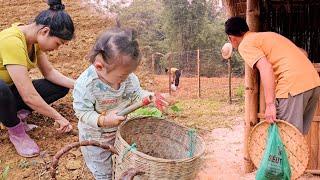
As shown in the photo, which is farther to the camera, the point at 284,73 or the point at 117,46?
the point at 284,73

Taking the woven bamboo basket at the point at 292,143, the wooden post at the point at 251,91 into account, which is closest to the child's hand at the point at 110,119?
the woven bamboo basket at the point at 292,143

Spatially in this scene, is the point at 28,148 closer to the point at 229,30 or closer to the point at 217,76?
the point at 229,30

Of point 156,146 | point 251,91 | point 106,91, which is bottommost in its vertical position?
point 251,91

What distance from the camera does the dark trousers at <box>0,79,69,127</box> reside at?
3.68m

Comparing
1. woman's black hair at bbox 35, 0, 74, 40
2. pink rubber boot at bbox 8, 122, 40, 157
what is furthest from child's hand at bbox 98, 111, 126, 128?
pink rubber boot at bbox 8, 122, 40, 157

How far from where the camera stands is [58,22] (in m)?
3.35

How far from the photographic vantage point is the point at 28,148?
404cm

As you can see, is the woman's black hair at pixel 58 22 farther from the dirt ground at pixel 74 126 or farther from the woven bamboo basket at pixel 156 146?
the dirt ground at pixel 74 126

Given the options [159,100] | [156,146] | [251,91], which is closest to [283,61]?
[251,91]

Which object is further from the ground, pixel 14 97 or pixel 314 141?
pixel 14 97

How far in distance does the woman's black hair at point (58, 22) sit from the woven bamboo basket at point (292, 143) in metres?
1.82

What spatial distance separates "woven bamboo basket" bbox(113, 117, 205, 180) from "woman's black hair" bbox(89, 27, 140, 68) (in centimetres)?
34

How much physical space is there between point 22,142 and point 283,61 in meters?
2.26

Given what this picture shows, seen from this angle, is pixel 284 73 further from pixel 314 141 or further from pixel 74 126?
pixel 74 126
